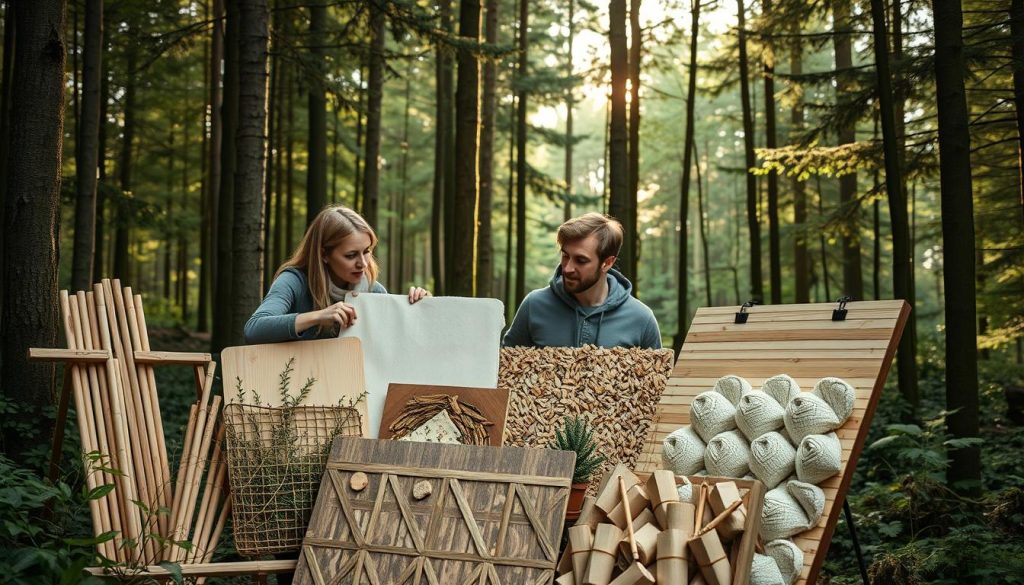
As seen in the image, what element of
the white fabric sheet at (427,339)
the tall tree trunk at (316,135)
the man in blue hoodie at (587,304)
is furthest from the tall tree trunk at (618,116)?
the white fabric sheet at (427,339)

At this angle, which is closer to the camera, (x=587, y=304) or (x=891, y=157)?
(x=587, y=304)

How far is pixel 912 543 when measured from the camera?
5.03 metres

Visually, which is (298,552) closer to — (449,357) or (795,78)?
(449,357)

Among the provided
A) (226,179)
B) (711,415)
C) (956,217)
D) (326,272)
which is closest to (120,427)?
(326,272)

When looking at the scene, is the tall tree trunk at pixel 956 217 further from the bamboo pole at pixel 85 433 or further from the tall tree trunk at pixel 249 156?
the bamboo pole at pixel 85 433

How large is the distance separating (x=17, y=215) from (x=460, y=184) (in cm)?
459

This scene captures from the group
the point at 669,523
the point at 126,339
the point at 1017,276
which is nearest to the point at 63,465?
the point at 126,339

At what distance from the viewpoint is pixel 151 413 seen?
11.8ft

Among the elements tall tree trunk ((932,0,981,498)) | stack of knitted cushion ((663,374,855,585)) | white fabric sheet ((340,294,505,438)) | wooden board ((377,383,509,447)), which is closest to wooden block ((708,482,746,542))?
stack of knitted cushion ((663,374,855,585))

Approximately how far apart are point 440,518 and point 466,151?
597 centimetres

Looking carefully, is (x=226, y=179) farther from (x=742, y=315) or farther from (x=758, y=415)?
(x=758, y=415)

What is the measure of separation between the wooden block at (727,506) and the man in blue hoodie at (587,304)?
1.53m

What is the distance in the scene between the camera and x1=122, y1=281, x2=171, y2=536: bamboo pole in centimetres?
349

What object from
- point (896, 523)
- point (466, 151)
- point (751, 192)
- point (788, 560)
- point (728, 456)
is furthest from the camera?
point (751, 192)
